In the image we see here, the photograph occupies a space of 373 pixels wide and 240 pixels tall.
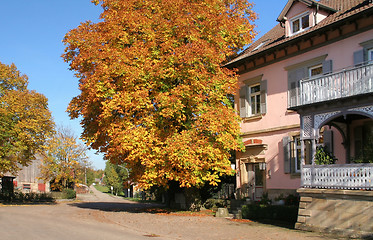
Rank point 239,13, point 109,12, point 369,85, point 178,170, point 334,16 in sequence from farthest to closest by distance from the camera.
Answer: point 239,13, point 109,12, point 178,170, point 334,16, point 369,85

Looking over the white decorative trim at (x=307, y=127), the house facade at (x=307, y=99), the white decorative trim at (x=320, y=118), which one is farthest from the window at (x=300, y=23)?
the white decorative trim at (x=320, y=118)

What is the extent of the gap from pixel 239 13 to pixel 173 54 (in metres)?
7.13

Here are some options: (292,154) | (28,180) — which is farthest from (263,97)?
(28,180)

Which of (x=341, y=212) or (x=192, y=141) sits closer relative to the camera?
(x=341, y=212)

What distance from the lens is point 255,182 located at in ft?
69.8

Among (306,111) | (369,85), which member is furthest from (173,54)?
(369,85)

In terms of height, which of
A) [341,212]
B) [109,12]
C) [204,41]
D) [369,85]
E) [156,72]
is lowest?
[341,212]

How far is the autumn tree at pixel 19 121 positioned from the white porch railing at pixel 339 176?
22253 millimetres

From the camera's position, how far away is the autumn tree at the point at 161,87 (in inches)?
716

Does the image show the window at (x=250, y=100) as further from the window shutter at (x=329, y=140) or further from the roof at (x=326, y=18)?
the window shutter at (x=329, y=140)

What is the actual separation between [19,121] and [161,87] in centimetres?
1551

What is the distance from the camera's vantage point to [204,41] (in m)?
19.2

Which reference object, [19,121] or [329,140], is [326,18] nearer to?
[329,140]

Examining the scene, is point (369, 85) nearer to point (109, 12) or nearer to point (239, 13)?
point (239, 13)
